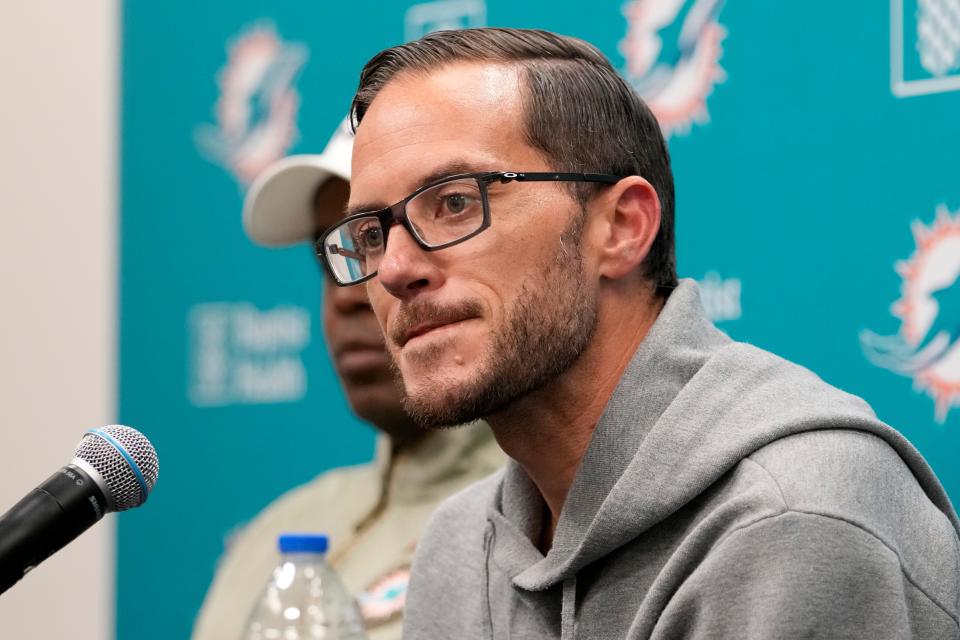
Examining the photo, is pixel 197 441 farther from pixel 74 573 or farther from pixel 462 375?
pixel 462 375

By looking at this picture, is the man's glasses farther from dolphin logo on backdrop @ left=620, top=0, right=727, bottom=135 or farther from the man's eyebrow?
dolphin logo on backdrop @ left=620, top=0, right=727, bottom=135

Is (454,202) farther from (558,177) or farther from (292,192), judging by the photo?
(292,192)

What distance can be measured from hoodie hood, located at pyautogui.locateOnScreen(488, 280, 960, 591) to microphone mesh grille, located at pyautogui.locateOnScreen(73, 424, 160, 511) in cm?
41

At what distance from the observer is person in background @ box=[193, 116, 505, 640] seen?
79.8 inches

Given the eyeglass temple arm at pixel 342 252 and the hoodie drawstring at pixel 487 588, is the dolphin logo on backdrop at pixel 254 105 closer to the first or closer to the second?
the eyeglass temple arm at pixel 342 252

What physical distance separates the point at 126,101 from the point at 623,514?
2053 millimetres

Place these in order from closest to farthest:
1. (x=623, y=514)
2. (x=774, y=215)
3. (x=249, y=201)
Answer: (x=623, y=514)
(x=774, y=215)
(x=249, y=201)

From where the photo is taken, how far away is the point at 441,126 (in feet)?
4.30

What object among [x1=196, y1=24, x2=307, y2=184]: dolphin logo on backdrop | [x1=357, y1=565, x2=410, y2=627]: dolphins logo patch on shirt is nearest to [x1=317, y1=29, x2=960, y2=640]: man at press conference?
[x1=357, y1=565, x2=410, y2=627]: dolphins logo patch on shirt

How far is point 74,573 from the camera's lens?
2.91 meters

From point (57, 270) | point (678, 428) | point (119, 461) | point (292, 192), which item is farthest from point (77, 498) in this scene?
point (57, 270)

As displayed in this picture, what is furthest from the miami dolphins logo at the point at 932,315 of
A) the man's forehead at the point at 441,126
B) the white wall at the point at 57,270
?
the white wall at the point at 57,270

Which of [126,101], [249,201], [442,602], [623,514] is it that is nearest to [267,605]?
[442,602]

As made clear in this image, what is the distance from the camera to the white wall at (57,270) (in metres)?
2.89
